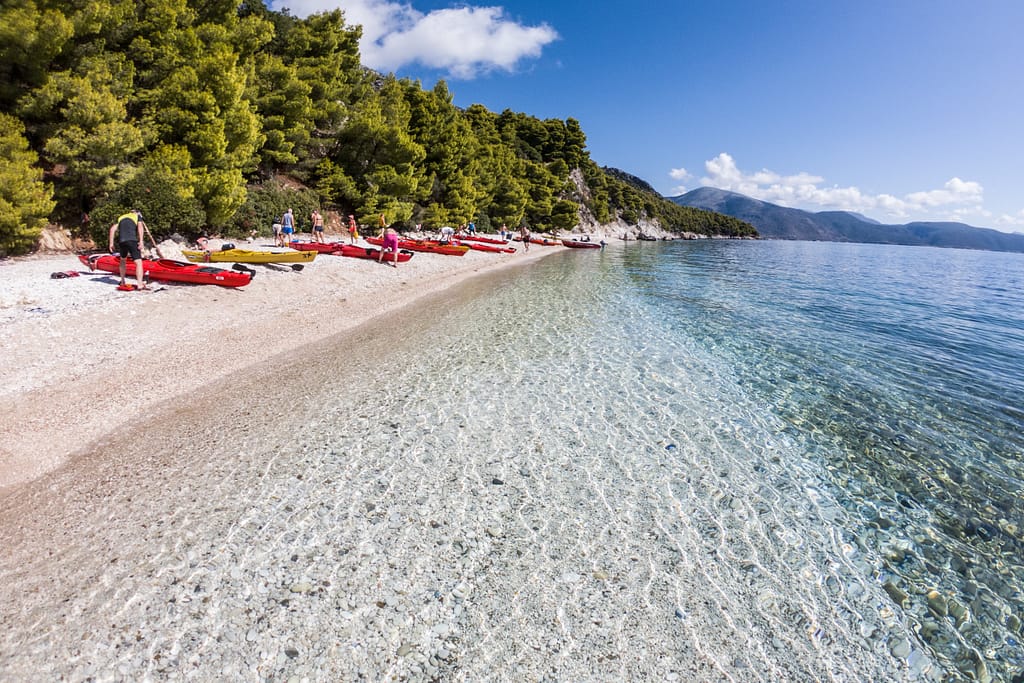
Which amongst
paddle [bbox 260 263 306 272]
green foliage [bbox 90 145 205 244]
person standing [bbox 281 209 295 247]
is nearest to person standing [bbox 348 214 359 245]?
person standing [bbox 281 209 295 247]

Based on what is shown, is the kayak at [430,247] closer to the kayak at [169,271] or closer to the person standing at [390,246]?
the person standing at [390,246]

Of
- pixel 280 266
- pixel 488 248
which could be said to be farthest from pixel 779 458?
pixel 488 248

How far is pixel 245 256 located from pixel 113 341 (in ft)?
25.0

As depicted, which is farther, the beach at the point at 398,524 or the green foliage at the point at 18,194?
the green foliage at the point at 18,194

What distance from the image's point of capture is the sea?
402 cm

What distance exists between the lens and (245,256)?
50.4 ft

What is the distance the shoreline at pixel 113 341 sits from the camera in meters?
6.07

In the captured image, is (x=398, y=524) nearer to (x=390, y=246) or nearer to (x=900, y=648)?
(x=900, y=648)

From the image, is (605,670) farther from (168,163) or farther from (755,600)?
(168,163)

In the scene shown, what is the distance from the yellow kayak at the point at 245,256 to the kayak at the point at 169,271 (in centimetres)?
252

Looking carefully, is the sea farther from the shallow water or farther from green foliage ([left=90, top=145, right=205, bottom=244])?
green foliage ([left=90, top=145, right=205, bottom=244])

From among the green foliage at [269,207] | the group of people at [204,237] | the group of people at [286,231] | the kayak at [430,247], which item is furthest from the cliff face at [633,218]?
the group of people at [286,231]

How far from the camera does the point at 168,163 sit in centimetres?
1642

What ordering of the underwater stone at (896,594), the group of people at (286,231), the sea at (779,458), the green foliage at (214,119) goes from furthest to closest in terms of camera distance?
the group of people at (286,231) < the green foliage at (214,119) < the underwater stone at (896,594) < the sea at (779,458)
